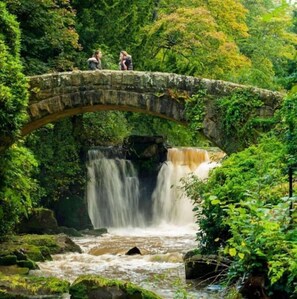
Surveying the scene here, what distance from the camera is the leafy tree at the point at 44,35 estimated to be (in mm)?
17500

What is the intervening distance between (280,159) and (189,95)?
4632 millimetres

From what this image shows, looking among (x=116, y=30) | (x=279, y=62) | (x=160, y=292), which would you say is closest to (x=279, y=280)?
Result: (x=160, y=292)

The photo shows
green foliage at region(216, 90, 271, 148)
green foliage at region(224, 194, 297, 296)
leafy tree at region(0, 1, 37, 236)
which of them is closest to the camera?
green foliage at region(224, 194, 297, 296)

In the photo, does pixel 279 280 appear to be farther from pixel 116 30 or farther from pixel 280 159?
pixel 116 30

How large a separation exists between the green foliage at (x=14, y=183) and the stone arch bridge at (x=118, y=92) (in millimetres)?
818

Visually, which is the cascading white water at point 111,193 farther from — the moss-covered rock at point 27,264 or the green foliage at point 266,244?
the green foliage at point 266,244

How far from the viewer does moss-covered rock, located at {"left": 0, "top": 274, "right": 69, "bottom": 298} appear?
30.6 feet

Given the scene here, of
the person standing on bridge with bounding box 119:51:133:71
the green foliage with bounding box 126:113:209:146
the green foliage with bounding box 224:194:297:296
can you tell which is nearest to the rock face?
the green foliage with bounding box 126:113:209:146

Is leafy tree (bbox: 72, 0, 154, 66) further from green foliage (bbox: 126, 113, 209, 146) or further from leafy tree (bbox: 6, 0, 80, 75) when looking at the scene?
leafy tree (bbox: 6, 0, 80, 75)

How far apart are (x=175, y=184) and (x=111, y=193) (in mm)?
2175

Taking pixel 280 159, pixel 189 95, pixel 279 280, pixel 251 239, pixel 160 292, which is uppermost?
pixel 189 95

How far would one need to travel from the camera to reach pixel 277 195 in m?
7.18

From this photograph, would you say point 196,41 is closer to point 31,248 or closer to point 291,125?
point 31,248

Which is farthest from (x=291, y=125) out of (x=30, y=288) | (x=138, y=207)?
(x=138, y=207)
